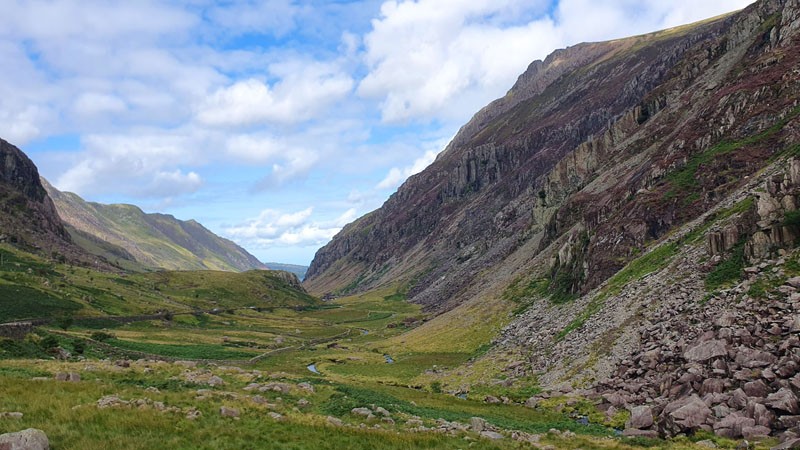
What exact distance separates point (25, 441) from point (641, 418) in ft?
121

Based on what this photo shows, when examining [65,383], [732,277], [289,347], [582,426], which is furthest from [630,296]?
[289,347]

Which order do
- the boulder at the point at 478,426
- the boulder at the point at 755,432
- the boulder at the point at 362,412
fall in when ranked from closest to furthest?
the boulder at the point at 755,432 → the boulder at the point at 478,426 → the boulder at the point at 362,412

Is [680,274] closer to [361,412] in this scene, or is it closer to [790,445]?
[790,445]

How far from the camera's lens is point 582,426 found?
37344 mm

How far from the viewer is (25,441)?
18.7 metres

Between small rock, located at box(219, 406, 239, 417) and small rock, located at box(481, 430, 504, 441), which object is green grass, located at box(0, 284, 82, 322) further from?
small rock, located at box(481, 430, 504, 441)

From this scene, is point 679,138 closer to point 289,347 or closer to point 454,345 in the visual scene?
point 454,345

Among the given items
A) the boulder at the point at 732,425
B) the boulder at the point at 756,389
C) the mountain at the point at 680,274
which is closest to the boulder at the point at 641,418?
the mountain at the point at 680,274

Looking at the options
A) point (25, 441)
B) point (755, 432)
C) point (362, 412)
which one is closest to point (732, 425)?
point (755, 432)

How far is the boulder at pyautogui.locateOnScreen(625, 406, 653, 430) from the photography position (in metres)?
34.3

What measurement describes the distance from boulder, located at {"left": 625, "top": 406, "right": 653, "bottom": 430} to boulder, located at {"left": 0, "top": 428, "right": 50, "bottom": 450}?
3556cm

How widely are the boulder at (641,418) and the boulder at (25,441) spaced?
1400 inches

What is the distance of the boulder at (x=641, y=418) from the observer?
1351 inches

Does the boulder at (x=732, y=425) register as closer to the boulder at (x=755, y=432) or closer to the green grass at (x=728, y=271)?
the boulder at (x=755, y=432)
